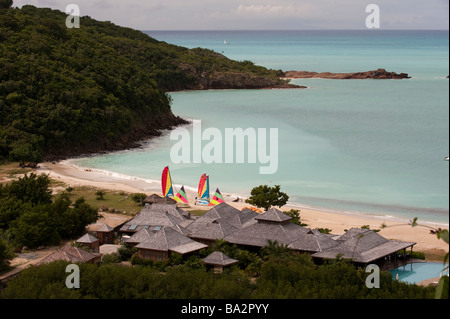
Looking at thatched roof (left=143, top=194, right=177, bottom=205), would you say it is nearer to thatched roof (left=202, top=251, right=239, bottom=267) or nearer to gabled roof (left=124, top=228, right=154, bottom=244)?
gabled roof (left=124, top=228, right=154, bottom=244)

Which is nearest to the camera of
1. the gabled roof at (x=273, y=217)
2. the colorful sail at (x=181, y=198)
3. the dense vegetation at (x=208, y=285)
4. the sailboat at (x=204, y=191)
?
the dense vegetation at (x=208, y=285)

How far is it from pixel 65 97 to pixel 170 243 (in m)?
31.7

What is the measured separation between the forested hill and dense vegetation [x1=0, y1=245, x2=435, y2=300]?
26463 millimetres

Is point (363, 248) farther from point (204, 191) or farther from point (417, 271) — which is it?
point (204, 191)

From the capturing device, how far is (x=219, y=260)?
2173 cm

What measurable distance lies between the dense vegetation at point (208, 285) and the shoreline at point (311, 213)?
3695 millimetres

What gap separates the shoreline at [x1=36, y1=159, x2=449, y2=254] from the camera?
27359mm

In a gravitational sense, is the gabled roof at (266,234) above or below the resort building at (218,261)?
above

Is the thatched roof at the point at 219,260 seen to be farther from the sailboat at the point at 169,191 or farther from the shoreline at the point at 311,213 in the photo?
the sailboat at the point at 169,191

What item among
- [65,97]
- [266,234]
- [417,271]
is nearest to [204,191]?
[266,234]

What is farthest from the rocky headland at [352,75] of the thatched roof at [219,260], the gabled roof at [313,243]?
the thatched roof at [219,260]

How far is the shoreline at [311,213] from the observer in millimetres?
27359
